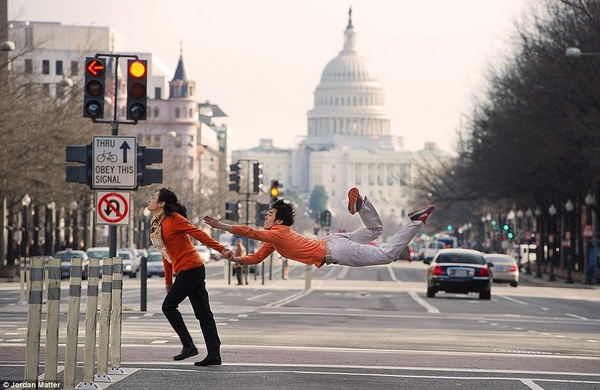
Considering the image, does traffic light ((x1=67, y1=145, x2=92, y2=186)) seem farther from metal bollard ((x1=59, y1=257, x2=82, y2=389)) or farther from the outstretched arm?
metal bollard ((x1=59, y1=257, x2=82, y2=389))

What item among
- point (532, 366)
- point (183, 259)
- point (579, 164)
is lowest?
point (532, 366)

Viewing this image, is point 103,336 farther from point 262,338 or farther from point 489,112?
point 489,112

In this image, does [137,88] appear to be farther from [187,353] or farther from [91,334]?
[91,334]

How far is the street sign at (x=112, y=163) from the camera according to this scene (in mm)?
23516

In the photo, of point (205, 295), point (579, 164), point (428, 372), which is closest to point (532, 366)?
point (428, 372)

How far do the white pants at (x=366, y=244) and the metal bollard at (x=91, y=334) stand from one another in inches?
93.7

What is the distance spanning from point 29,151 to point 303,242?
45317 mm

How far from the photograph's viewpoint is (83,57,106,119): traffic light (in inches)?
917

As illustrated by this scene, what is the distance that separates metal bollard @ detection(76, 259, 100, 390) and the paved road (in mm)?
300

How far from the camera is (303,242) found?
45.1ft

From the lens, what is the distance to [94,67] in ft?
76.5

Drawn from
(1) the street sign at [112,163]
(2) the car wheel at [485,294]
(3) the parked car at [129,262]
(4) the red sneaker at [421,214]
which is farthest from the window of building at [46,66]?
(4) the red sneaker at [421,214]

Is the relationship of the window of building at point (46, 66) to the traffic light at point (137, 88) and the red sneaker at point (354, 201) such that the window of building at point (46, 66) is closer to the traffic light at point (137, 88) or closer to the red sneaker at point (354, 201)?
the traffic light at point (137, 88)

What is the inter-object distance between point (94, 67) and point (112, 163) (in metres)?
1.56
